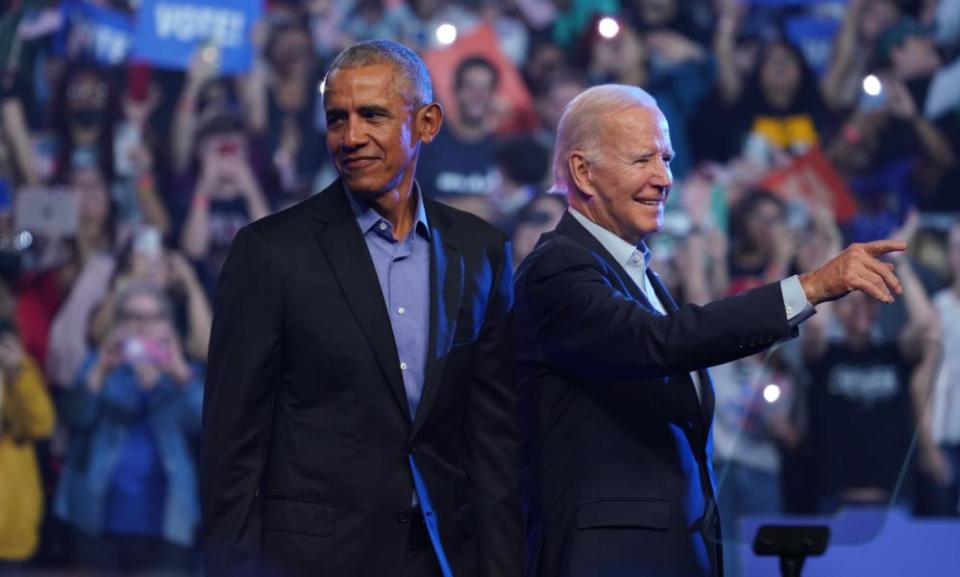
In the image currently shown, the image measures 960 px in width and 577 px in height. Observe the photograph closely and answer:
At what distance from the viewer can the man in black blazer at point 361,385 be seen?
6.08ft

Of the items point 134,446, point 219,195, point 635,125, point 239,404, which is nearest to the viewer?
point 239,404

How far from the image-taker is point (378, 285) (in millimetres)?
1946

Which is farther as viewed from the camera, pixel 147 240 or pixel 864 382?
pixel 147 240

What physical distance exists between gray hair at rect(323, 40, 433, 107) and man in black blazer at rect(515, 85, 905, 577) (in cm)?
33

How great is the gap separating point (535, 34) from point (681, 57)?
60 cm

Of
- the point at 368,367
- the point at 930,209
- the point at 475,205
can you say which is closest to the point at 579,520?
the point at 368,367

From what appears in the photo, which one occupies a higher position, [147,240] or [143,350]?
[147,240]

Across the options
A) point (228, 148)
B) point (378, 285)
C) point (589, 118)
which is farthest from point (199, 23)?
point (378, 285)

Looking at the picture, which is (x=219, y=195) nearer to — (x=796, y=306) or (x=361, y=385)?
(x=361, y=385)

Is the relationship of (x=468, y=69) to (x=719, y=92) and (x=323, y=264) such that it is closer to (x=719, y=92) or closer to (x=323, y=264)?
(x=719, y=92)

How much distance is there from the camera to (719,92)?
5.32 meters

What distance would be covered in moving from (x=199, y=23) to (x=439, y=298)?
383 centimetres

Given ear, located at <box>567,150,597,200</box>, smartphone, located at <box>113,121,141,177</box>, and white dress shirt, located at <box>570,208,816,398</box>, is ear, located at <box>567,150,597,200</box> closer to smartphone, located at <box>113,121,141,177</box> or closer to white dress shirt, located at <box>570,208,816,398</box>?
white dress shirt, located at <box>570,208,816,398</box>

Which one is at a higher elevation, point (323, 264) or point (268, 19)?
point (268, 19)
